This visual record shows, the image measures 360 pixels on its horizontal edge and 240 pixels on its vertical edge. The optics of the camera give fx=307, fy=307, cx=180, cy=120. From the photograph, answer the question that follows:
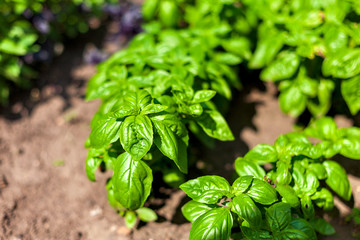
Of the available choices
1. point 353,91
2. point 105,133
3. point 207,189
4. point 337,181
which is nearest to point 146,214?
point 207,189

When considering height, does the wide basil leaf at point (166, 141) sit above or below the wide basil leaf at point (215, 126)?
above

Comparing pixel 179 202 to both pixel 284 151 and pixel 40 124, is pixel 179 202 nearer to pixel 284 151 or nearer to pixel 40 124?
pixel 284 151

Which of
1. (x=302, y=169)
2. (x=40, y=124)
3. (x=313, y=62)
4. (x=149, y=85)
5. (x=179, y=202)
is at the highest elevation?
(x=149, y=85)

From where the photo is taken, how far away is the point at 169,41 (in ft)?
9.77

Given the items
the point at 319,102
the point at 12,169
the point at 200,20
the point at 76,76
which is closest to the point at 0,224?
the point at 12,169

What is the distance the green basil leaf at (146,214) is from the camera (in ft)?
8.11

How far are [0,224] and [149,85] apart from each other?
1.64m

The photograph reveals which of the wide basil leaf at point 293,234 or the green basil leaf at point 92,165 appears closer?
the wide basil leaf at point 293,234

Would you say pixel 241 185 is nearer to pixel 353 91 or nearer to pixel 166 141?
pixel 166 141

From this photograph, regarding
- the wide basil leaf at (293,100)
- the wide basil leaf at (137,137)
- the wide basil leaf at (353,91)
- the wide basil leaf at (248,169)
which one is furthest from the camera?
the wide basil leaf at (293,100)

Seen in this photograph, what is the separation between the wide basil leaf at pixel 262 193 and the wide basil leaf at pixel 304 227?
10.3 inches

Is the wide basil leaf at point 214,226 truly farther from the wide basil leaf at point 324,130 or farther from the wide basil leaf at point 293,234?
the wide basil leaf at point 324,130

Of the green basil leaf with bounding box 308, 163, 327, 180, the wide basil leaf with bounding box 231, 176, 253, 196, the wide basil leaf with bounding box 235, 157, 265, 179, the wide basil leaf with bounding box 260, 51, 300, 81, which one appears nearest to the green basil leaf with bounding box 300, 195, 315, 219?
the green basil leaf with bounding box 308, 163, 327, 180

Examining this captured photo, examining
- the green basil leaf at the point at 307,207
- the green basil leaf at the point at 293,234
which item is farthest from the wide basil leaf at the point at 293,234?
the green basil leaf at the point at 307,207
